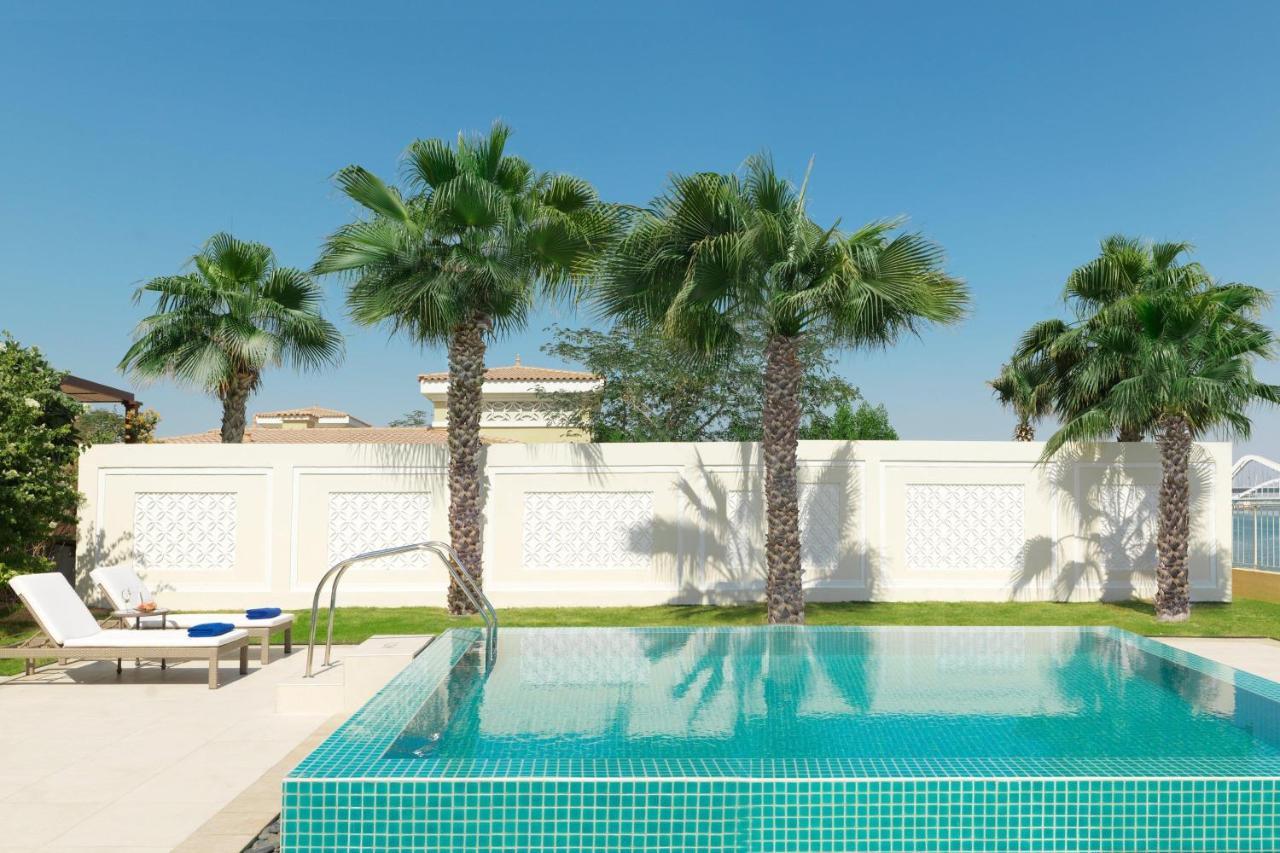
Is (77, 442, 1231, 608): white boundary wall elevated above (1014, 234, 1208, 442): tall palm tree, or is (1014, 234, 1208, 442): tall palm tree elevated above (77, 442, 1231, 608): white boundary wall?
(1014, 234, 1208, 442): tall palm tree

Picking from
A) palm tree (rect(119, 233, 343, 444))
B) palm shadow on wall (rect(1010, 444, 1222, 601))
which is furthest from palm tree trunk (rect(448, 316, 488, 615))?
palm shadow on wall (rect(1010, 444, 1222, 601))

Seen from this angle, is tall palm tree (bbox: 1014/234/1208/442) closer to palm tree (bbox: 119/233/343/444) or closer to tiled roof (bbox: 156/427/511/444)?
palm tree (bbox: 119/233/343/444)

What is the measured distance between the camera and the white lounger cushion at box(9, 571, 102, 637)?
26.3 ft

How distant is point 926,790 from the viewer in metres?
4.18

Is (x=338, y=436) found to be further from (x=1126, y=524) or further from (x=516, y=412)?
(x=1126, y=524)

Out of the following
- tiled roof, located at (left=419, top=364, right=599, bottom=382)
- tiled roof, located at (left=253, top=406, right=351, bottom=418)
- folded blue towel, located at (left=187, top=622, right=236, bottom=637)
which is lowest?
folded blue towel, located at (left=187, top=622, right=236, bottom=637)

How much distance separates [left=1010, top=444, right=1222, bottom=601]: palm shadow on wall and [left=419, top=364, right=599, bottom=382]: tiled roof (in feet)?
44.2

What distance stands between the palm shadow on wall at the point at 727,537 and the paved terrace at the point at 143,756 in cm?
555

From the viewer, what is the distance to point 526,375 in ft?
91.2

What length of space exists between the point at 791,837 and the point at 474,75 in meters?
17.0

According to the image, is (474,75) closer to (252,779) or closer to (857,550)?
(857,550)

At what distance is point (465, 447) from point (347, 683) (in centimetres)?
507

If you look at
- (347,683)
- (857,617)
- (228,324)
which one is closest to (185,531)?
(228,324)

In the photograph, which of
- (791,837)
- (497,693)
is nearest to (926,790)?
(791,837)
